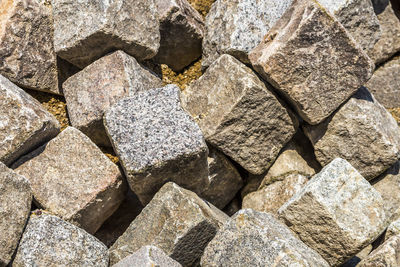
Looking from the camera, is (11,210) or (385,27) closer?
(11,210)

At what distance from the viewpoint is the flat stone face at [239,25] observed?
12.0 ft

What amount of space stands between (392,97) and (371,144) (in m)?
1.17

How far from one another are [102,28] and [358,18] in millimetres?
1849

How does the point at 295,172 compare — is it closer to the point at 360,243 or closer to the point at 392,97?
the point at 360,243

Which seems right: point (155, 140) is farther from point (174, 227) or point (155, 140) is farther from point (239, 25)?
point (239, 25)

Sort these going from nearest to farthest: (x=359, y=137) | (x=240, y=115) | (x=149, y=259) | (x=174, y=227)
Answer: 1. (x=149, y=259)
2. (x=174, y=227)
3. (x=240, y=115)
4. (x=359, y=137)

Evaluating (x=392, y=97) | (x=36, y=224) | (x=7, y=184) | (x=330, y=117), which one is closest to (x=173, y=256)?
(x=36, y=224)

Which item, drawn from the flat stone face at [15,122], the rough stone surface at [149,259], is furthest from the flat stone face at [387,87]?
the flat stone face at [15,122]

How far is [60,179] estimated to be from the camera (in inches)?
127

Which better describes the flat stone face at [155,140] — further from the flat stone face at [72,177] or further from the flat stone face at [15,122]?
the flat stone face at [15,122]

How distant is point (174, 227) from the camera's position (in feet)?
9.93

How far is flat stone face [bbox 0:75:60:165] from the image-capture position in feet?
10.2

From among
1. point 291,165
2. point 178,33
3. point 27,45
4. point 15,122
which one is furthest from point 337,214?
point 27,45

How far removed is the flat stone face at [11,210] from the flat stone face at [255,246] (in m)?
1.06
